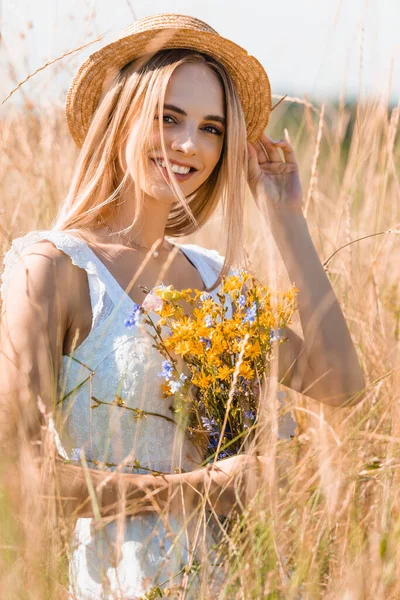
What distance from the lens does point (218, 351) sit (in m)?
1.80

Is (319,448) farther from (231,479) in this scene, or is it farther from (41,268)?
(41,268)

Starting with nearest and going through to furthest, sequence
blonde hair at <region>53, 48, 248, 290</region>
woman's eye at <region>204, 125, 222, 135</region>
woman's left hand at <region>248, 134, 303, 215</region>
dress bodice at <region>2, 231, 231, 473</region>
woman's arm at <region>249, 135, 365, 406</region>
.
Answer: dress bodice at <region>2, 231, 231, 473</region>, blonde hair at <region>53, 48, 248, 290</region>, woman's eye at <region>204, 125, 222, 135</region>, woman's arm at <region>249, 135, 365, 406</region>, woman's left hand at <region>248, 134, 303, 215</region>

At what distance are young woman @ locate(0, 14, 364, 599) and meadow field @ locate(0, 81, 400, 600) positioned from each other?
0.40ft

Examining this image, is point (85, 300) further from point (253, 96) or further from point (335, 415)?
point (335, 415)

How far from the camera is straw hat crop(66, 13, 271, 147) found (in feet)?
7.51

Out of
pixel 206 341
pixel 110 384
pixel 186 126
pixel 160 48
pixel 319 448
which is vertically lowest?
pixel 319 448

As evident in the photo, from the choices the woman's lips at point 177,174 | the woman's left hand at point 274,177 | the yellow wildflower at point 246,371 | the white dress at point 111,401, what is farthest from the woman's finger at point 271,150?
the yellow wildflower at point 246,371

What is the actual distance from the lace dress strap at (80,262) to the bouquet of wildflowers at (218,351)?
225 mm

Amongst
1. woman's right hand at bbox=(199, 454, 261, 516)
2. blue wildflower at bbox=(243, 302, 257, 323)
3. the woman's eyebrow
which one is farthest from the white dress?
the woman's eyebrow

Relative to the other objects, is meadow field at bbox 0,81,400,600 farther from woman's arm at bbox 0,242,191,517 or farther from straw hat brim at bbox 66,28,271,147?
straw hat brim at bbox 66,28,271,147

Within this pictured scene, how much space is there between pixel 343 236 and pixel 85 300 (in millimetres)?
1695

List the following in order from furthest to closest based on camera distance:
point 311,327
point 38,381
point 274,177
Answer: point 274,177 < point 311,327 < point 38,381

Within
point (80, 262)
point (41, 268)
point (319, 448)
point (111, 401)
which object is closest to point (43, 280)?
point (41, 268)

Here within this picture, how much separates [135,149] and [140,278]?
381 millimetres
